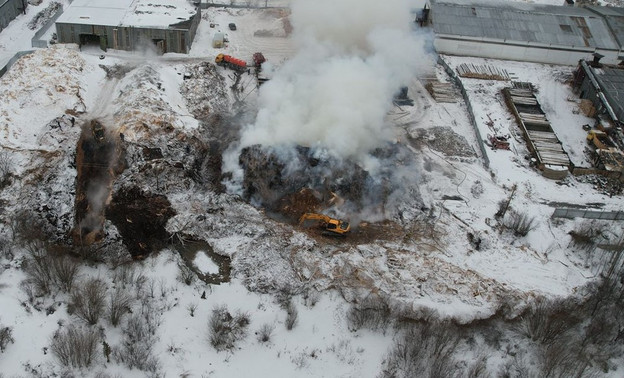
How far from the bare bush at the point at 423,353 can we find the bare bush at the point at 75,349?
39.7 feet

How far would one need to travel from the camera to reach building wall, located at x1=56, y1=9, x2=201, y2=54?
142ft

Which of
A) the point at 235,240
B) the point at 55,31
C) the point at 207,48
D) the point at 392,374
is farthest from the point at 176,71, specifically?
the point at 392,374

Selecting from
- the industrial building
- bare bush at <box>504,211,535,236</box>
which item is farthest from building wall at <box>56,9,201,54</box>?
bare bush at <box>504,211,535,236</box>

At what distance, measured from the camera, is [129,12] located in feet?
150

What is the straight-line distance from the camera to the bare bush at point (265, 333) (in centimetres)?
2455

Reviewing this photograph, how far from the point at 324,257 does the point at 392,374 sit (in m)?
7.19

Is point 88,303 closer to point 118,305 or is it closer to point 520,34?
point 118,305

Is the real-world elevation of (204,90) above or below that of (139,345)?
above

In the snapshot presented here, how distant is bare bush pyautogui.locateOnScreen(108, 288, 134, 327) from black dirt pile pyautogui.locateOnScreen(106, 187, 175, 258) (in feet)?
8.60

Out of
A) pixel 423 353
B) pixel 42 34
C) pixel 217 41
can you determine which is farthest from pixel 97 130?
pixel 423 353

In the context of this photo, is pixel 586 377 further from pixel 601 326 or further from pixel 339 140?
pixel 339 140

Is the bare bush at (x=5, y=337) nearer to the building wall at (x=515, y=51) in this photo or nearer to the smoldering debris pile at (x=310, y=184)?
the smoldering debris pile at (x=310, y=184)

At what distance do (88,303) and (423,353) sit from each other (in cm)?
1468

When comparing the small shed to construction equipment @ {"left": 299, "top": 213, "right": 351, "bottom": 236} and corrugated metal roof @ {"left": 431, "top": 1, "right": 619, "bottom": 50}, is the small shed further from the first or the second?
construction equipment @ {"left": 299, "top": 213, "right": 351, "bottom": 236}
